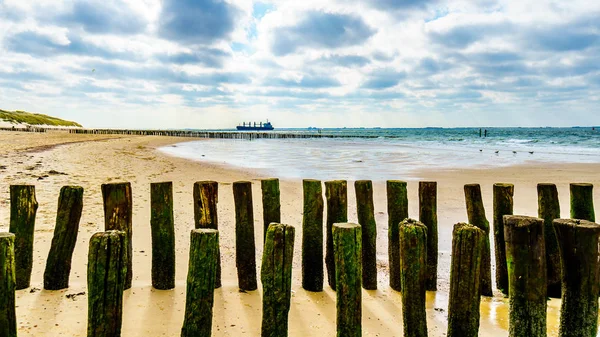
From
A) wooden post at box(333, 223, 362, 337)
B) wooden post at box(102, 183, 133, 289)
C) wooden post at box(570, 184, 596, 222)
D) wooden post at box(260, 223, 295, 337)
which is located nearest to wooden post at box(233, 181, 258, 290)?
wooden post at box(102, 183, 133, 289)

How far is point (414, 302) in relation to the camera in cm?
326

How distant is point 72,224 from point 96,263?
1915 mm

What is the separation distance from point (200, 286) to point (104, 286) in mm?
677

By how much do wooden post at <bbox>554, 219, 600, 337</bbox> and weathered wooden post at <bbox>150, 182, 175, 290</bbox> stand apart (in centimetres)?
385

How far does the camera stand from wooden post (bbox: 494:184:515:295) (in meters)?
4.89

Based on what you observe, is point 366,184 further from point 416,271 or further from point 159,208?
point 159,208

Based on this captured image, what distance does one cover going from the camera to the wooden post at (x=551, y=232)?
4.96 meters

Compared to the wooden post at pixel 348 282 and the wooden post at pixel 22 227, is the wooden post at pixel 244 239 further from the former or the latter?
the wooden post at pixel 22 227

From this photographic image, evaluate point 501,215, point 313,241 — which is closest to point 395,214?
point 313,241

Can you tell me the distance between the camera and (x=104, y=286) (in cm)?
290

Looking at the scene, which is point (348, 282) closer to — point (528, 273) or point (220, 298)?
point (528, 273)

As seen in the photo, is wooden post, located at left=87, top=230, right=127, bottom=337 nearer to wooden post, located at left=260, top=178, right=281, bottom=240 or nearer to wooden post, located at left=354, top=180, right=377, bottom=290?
wooden post, located at left=260, top=178, right=281, bottom=240

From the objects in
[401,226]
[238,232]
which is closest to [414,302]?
[401,226]

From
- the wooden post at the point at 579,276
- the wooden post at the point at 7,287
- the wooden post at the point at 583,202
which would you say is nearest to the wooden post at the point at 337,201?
the wooden post at the point at 579,276
